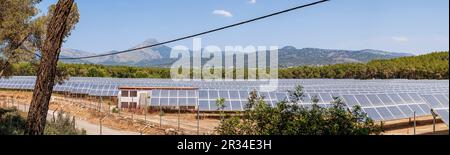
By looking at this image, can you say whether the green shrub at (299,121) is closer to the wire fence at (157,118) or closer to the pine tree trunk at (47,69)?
the pine tree trunk at (47,69)

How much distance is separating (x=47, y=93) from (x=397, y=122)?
28.3 meters

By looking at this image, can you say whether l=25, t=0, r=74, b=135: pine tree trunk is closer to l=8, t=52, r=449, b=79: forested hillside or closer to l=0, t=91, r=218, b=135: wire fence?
l=0, t=91, r=218, b=135: wire fence

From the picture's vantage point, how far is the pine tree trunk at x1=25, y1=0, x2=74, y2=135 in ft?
25.8

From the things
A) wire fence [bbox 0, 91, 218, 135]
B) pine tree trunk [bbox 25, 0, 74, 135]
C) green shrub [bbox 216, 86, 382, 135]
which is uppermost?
pine tree trunk [bbox 25, 0, 74, 135]

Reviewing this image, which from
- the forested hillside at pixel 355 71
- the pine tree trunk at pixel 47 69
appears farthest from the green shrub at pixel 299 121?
the forested hillside at pixel 355 71

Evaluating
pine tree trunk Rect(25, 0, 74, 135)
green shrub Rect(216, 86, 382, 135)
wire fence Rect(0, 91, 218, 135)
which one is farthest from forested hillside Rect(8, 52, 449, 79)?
green shrub Rect(216, 86, 382, 135)

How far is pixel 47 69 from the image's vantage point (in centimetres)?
797

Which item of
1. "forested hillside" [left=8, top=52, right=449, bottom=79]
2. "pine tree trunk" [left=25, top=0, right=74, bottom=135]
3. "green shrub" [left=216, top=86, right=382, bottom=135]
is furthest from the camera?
"forested hillside" [left=8, top=52, right=449, bottom=79]

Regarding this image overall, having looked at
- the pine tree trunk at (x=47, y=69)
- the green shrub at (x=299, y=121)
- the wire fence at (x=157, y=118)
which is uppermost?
the pine tree trunk at (x=47, y=69)

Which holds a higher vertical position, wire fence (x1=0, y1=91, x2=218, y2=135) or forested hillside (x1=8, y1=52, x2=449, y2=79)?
forested hillside (x1=8, y1=52, x2=449, y2=79)

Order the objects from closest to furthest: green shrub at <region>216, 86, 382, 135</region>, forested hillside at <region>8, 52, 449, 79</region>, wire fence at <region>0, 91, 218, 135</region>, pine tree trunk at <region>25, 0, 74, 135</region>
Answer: green shrub at <region>216, 86, 382, 135</region> → pine tree trunk at <region>25, 0, 74, 135</region> → wire fence at <region>0, 91, 218, 135</region> → forested hillside at <region>8, 52, 449, 79</region>

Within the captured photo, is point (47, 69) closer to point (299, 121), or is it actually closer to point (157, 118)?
point (299, 121)

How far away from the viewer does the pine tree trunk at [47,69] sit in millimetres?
7871

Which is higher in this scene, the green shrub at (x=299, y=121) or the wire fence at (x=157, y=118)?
the green shrub at (x=299, y=121)
